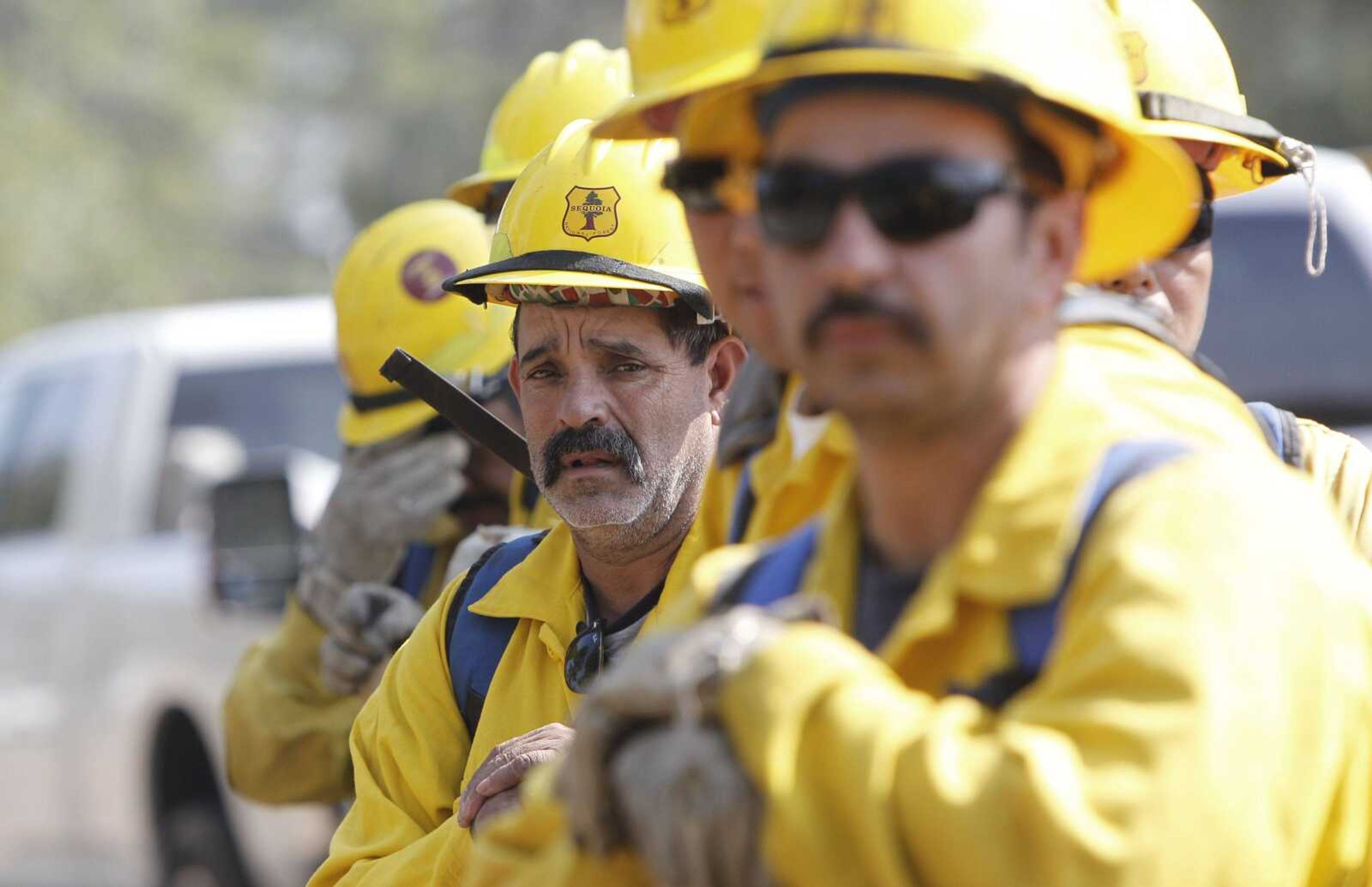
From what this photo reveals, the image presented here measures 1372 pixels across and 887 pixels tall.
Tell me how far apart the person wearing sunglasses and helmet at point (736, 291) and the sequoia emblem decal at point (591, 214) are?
989 mm

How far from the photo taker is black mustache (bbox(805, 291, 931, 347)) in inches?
71.3

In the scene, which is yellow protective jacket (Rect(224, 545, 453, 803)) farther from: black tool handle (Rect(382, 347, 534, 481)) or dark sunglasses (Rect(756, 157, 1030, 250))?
dark sunglasses (Rect(756, 157, 1030, 250))

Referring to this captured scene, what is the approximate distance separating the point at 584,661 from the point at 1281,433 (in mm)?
1116

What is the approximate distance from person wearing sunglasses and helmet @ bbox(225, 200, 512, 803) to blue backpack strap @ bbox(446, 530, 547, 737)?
1251 mm

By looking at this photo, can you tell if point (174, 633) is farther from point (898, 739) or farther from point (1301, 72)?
point (1301, 72)

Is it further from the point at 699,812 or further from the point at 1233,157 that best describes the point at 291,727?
the point at 699,812

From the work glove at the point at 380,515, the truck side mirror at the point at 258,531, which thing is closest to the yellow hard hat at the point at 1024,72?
the work glove at the point at 380,515

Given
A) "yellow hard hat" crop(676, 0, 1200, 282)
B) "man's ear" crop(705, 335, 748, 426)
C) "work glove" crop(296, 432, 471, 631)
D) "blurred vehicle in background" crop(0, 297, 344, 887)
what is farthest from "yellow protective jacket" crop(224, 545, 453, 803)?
"yellow hard hat" crop(676, 0, 1200, 282)

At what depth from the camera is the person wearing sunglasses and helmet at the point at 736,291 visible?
2180mm

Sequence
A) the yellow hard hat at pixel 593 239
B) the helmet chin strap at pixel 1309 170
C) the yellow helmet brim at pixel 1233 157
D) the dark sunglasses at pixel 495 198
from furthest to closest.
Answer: the dark sunglasses at pixel 495 198, the yellow hard hat at pixel 593 239, the helmet chin strap at pixel 1309 170, the yellow helmet brim at pixel 1233 157

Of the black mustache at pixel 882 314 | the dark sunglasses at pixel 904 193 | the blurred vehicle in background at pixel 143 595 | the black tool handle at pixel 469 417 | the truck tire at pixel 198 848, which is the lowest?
the truck tire at pixel 198 848

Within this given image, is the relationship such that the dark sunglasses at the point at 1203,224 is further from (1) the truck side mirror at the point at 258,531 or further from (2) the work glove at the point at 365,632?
(1) the truck side mirror at the point at 258,531

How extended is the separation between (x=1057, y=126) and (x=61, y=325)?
78.7ft

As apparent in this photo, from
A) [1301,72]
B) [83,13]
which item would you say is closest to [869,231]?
[1301,72]
